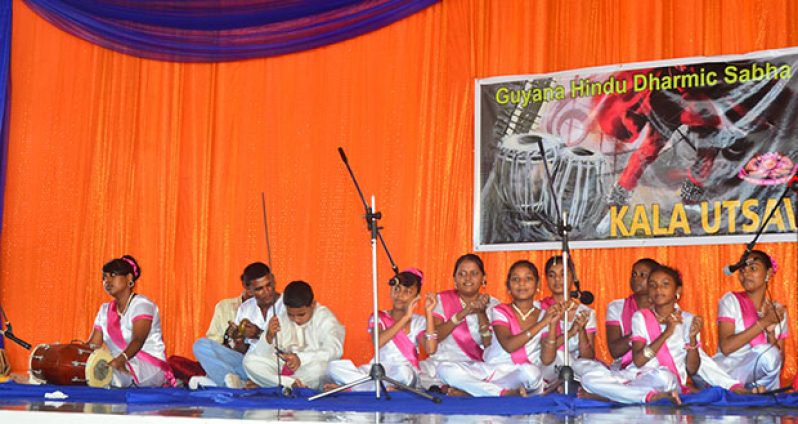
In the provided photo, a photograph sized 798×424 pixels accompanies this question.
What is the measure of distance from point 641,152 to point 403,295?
6.24 ft

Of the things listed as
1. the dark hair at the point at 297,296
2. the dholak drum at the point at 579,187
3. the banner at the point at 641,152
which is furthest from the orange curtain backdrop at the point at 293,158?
the dark hair at the point at 297,296

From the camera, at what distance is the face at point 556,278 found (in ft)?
20.8

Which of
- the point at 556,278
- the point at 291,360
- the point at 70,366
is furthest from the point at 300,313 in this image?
the point at 556,278

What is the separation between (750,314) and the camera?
604 centimetres

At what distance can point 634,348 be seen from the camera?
232 inches

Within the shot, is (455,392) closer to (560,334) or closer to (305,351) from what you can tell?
(560,334)

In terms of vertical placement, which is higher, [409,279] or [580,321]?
[409,279]

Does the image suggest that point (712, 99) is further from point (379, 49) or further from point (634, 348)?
point (379, 49)

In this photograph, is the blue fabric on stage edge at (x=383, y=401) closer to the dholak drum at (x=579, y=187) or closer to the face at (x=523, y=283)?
the face at (x=523, y=283)

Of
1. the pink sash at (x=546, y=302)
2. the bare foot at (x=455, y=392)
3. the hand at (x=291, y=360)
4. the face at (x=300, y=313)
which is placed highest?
the pink sash at (x=546, y=302)

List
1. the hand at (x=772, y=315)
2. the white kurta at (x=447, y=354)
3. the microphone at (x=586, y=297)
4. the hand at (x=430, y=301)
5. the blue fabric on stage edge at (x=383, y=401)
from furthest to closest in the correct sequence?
the white kurta at (x=447, y=354) → the hand at (x=772, y=315) → the hand at (x=430, y=301) → the microphone at (x=586, y=297) → the blue fabric on stage edge at (x=383, y=401)

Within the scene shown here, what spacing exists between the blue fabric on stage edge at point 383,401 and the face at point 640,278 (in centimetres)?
93

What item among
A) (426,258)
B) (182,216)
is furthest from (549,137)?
(182,216)

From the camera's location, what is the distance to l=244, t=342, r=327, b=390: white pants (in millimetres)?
6395
